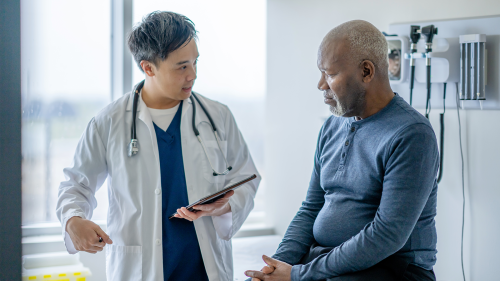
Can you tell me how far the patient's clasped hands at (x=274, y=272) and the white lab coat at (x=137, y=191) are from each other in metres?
0.22

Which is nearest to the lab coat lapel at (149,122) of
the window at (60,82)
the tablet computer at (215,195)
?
the tablet computer at (215,195)

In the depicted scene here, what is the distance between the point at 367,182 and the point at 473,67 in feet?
2.92

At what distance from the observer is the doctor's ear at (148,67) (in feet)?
4.58

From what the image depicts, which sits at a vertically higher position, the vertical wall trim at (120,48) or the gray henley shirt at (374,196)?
the vertical wall trim at (120,48)

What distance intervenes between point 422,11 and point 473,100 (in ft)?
1.59

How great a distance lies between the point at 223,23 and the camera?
99.8 inches

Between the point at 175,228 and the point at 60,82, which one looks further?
the point at 60,82

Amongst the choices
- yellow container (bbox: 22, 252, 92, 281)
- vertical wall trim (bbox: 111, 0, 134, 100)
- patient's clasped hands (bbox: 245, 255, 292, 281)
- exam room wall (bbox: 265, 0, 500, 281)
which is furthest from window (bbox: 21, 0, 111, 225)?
patient's clasped hands (bbox: 245, 255, 292, 281)

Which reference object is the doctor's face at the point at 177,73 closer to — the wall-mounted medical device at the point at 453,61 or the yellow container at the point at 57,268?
the wall-mounted medical device at the point at 453,61

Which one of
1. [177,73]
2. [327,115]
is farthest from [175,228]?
[327,115]

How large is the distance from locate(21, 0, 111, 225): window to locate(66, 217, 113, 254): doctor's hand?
950 mm

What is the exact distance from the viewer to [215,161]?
143 centimetres

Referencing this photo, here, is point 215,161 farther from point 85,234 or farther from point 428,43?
point 428,43

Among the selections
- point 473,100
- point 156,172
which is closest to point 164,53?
point 156,172
